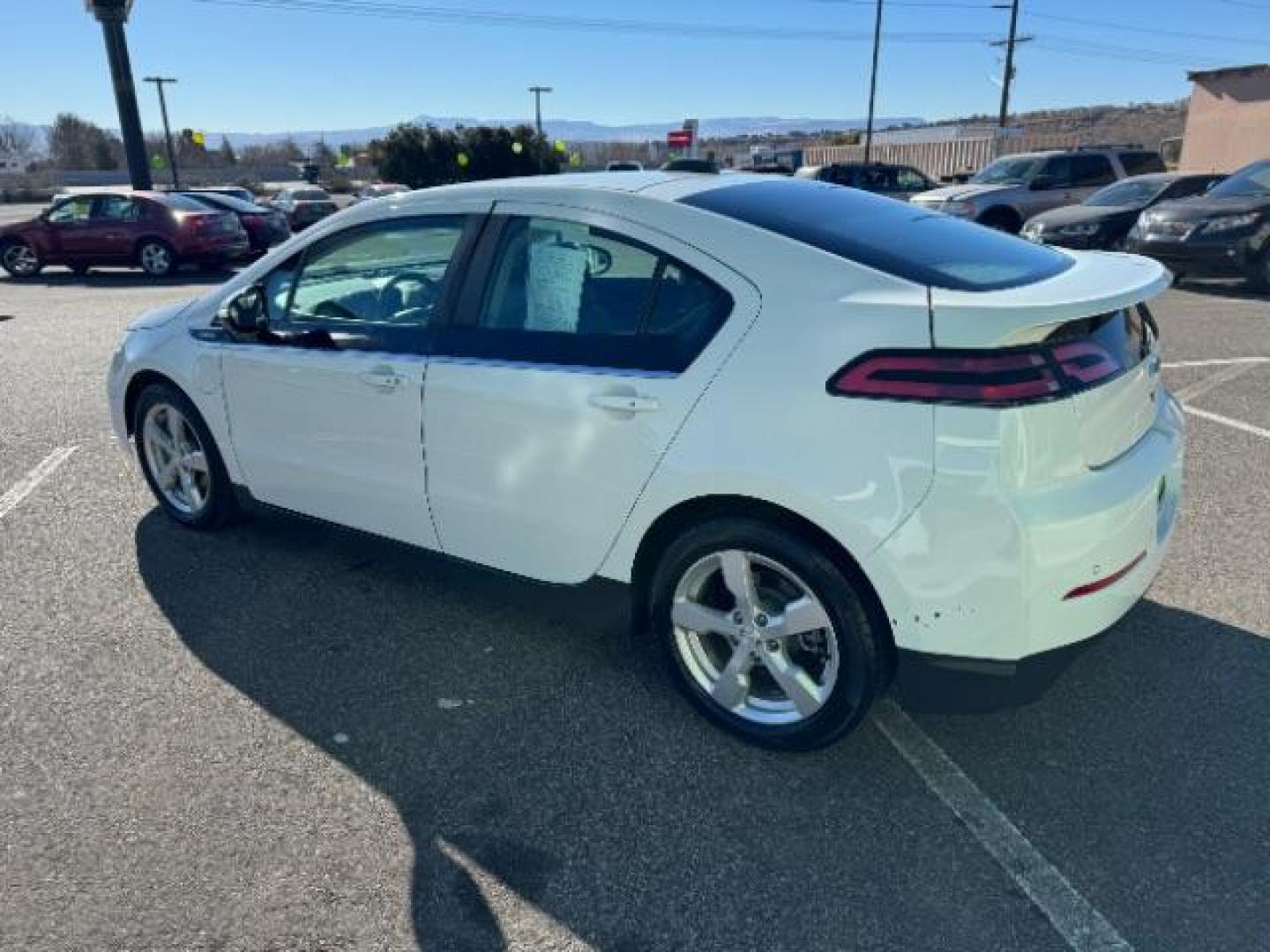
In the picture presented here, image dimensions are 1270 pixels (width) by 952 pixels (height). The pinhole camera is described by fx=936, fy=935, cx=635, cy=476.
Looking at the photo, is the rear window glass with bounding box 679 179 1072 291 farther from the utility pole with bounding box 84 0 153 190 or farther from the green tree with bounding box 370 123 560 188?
the green tree with bounding box 370 123 560 188

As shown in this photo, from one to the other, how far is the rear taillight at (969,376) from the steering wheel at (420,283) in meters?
1.53

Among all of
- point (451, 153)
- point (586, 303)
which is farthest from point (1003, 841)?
point (451, 153)

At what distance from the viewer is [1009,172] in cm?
1728

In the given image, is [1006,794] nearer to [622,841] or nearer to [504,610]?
Result: [622,841]

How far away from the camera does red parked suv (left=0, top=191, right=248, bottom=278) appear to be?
627 inches

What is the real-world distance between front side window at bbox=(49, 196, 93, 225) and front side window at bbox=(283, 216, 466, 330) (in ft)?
51.1

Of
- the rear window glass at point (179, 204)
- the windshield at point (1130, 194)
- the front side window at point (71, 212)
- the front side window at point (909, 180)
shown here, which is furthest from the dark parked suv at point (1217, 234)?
the front side window at point (71, 212)

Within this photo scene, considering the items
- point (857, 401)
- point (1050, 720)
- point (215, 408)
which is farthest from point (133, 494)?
point (1050, 720)

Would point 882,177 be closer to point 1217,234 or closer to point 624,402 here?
point 1217,234

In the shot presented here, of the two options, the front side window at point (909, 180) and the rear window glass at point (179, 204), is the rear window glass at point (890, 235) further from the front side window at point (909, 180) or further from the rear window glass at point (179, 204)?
the front side window at point (909, 180)

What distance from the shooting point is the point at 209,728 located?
2994mm

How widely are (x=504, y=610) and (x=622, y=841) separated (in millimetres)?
1425

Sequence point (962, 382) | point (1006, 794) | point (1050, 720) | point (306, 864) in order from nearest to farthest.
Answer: point (962, 382)
point (306, 864)
point (1006, 794)
point (1050, 720)

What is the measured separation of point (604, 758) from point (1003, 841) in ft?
3.67
